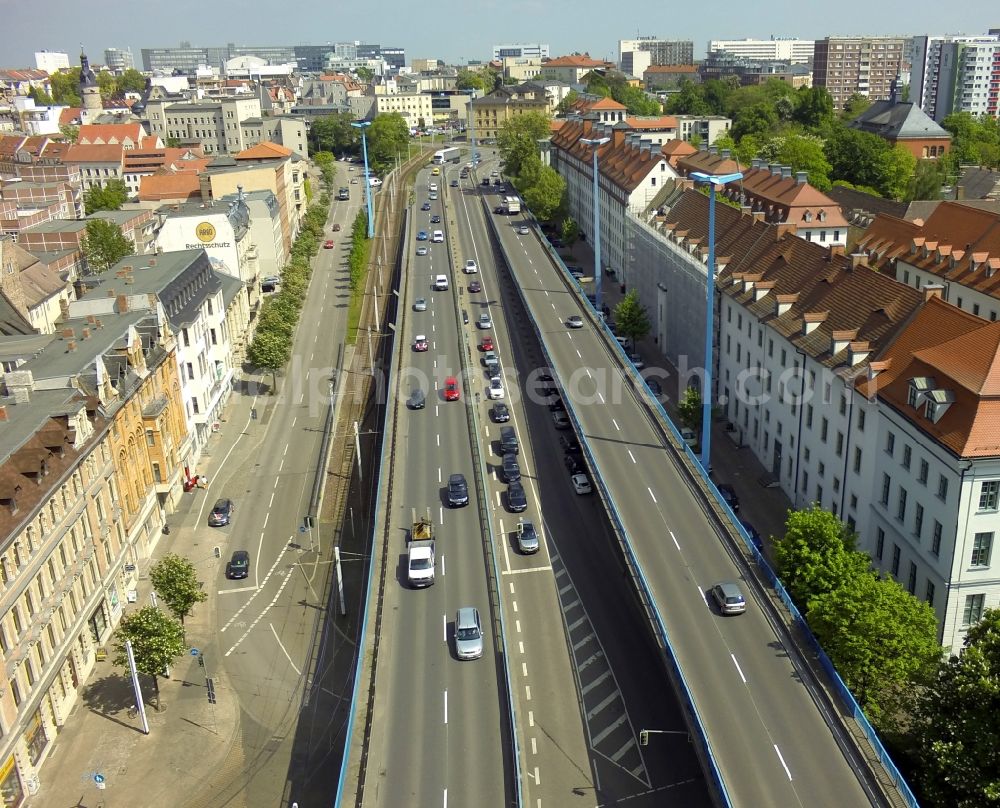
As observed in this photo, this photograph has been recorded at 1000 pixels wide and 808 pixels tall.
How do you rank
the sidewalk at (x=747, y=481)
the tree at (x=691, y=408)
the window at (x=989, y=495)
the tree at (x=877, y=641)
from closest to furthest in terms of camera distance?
the tree at (x=877, y=641) → the window at (x=989, y=495) → the sidewalk at (x=747, y=481) → the tree at (x=691, y=408)

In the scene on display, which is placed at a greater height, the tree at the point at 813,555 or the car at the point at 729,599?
the tree at the point at 813,555

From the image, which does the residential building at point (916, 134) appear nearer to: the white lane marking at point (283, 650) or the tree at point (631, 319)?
the tree at point (631, 319)

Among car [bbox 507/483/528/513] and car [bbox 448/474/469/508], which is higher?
car [bbox 448/474/469/508]

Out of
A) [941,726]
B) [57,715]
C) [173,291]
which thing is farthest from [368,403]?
[941,726]

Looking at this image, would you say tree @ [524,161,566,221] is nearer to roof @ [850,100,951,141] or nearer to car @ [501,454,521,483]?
roof @ [850,100,951,141]

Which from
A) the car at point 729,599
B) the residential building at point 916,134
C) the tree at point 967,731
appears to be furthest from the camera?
the residential building at point 916,134

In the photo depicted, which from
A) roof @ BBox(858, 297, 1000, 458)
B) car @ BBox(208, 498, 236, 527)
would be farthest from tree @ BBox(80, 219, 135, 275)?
roof @ BBox(858, 297, 1000, 458)

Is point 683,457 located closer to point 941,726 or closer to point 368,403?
point 941,726

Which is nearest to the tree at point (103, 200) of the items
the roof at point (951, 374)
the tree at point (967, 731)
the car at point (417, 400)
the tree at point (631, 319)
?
the car at point (417, 400)
